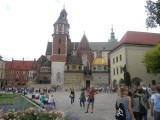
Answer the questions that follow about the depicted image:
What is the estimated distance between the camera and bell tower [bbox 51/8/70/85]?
80.9 m

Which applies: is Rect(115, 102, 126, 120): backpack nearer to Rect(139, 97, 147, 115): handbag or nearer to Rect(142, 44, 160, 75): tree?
Rect(139, 97, 147, 115): handbag

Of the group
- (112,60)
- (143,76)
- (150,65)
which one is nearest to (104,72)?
(112,60)

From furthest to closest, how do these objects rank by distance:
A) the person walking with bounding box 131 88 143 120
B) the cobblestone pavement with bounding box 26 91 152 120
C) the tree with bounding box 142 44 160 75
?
the tree with bounding box 142 44 160 75, the cobblestone pavement with bounding box 26 91 152 120, the person walking with bounding box 131 88 143 120

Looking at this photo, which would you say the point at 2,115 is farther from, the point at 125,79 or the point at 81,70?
the point at 81,70

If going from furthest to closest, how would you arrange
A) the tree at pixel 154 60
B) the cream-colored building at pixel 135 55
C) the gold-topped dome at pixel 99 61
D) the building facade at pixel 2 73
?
the building facade at pixel 2 73 → the gold-topped dome at pixel 99 61 → the cream-colored building at pixel 135 55 → the tree at pixel 154 60

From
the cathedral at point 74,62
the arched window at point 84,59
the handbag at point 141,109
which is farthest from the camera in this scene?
the arched window at point 84,59

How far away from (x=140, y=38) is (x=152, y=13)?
27.5m

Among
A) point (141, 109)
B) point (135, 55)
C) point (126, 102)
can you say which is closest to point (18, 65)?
point (135, 55)

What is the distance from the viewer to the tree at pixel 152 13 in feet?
116

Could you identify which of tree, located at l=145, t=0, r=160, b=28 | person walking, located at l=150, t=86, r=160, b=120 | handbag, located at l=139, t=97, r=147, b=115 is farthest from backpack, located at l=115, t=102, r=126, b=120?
tree, located at l=145, t=0, r=160, b=28

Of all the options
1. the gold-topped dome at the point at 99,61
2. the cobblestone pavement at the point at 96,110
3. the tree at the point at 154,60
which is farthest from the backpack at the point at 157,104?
the gold-topped dome at the point at 99,61

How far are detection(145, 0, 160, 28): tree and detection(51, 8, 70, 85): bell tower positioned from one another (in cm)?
4685

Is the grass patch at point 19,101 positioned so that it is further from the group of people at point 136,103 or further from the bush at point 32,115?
the group of people at point 136,103

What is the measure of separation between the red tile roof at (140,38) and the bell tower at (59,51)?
23.8m
